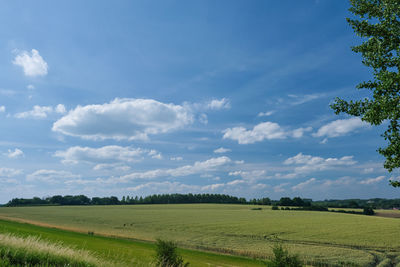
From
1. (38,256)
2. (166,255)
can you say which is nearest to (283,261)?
(166,255)

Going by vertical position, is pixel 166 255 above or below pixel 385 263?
above

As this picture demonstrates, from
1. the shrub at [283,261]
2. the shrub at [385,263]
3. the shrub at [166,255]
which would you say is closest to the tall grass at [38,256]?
the shrub at [283,261]

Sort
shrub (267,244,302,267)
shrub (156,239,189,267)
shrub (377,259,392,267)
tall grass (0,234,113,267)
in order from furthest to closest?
shrub (377,259,392,267) < shrub (156,239,189,267) < shrub (267,244,302,267) < tall grass (0,234,113,267)

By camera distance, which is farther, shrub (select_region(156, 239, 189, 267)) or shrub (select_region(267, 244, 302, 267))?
shrub (select_region(156, 239, 189, 267))

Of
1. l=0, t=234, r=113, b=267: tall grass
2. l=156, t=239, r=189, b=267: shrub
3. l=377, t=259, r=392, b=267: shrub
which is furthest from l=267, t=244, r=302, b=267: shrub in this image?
l=377, t=259, r=392, b=267: shrub

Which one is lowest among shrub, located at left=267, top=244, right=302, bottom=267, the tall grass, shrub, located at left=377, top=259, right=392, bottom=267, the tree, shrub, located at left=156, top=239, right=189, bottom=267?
shrub, located at left=377, top=259, right=392, bottom=267

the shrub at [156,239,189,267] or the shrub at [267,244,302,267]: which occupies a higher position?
the shrub at [267,244,302,267]

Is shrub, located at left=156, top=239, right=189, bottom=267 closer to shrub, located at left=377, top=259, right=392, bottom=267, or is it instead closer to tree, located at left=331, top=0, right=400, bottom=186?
tree, located at left=331, top=0, right=400, bottom=186

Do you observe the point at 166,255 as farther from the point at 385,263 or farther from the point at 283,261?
the point at 385,263

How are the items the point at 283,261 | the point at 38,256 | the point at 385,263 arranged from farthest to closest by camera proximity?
the point at 385,263, the point at 283,261, the point at 38,256

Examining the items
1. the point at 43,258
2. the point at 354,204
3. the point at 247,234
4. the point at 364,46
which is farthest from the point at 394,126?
the point at 354,204

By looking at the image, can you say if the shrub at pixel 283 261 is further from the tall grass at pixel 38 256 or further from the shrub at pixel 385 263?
the shrub at pixel 385 263

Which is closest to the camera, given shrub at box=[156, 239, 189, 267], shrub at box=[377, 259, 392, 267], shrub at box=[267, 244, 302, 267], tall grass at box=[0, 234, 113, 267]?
tall grass at box=[0, 234, 113, 267]

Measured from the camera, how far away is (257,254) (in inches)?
1170
